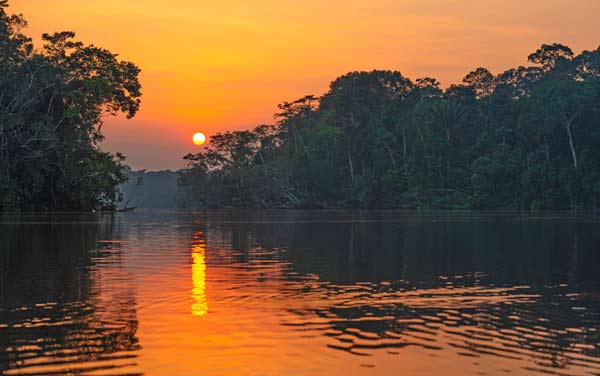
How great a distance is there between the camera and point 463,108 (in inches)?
5792

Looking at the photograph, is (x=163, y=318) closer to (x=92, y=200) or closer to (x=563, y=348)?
(x=563, y=348)

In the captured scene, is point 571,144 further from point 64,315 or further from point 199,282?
point 64,315

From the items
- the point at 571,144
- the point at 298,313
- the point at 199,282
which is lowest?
the point at 298,313

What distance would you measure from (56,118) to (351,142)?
7522cm

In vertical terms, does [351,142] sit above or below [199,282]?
above

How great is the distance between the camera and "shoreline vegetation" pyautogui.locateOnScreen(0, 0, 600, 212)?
276ft

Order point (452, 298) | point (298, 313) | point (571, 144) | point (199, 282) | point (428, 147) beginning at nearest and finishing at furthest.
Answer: point (298, 313), point (452, 298), point (199, 282), point (571, 144), point (428, 147)

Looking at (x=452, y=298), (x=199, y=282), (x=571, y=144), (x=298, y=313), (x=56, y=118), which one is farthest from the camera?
(x=571, y=144)

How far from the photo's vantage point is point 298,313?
16.4 m

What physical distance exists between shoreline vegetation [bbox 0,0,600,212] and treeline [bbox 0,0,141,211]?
0.48 feet

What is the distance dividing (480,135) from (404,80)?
104 feet

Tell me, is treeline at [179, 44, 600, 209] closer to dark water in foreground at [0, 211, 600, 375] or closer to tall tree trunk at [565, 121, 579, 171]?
tall tree trunk at [565, 121, 579, 171]

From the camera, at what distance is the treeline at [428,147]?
410 ft

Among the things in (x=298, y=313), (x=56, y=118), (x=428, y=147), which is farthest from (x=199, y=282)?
(x=428, y=147)
